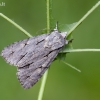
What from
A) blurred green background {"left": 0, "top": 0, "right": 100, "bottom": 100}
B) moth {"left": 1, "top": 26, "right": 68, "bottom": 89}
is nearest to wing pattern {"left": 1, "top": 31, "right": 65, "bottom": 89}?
moth {"left": 1, "top": 26, "right": 68, "bottom": 89}

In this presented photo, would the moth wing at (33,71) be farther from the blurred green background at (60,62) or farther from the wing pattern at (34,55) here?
the blurred green background at (60,62)

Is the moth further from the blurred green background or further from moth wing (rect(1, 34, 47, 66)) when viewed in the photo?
the blurred green background

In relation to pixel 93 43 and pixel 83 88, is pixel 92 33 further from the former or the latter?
pixel 83 88

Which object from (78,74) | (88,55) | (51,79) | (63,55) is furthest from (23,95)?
(63,55)

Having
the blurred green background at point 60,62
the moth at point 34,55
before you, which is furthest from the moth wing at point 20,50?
the blurred green background at point 60,62

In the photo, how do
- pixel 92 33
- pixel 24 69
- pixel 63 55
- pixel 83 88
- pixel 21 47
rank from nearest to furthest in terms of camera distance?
pixel 63 55
pixel 24 69
pixel 21 47
pixel 83 88
pixel 92 33

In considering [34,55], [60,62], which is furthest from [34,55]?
[60,62]

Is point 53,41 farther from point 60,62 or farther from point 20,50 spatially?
point 60,62

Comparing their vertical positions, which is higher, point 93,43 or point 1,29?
point 1,29
